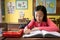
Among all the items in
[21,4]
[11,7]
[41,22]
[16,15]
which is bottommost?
[16,15]

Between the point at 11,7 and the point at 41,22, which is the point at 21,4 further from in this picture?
the point at 41,22

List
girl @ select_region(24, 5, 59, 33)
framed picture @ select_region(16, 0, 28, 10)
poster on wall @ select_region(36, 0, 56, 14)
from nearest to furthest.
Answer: girl @ select_region(24, 5, 59, 33) → poster on wall @ select_region(36, 0, 56, 14) → framed picture @ select_region(16, 0, 28, 10)

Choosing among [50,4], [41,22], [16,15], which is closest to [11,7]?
[16,15]

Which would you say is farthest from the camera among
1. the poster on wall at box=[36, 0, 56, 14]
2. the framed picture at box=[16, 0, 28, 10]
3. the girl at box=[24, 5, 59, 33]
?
the framed picture at box=[16, 0, 28, 10]

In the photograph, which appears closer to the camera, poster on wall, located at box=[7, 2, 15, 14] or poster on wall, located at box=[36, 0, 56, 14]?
poster on wall, located at box=[36, 0, 56, 14]

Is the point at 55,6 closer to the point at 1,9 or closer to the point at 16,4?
the point at 16,4

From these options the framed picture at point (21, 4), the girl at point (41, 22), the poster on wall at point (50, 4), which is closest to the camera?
the girl at point (41, 22)

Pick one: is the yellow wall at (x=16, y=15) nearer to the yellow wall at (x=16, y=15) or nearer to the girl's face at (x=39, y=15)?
the yellow wall at (x=16, y=15)

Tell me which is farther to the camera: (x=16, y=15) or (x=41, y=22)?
(x=16, y=15)

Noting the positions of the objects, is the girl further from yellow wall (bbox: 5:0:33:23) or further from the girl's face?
yellow wall (bbox: 5:0:33:23)

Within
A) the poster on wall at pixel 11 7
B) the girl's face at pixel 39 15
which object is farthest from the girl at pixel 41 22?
the poster on wall at pixel 11 7

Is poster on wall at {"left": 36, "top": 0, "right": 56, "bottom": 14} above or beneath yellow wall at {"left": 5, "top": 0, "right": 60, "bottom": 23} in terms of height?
above

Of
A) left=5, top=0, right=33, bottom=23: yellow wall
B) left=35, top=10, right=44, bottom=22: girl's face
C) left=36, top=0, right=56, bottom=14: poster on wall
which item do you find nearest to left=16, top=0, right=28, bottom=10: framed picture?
left=5, top=0, right=33, bottom=23: yellow wall

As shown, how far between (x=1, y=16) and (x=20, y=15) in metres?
0.69
